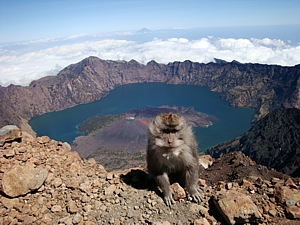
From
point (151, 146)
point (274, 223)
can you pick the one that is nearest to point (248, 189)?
point (274, 223)

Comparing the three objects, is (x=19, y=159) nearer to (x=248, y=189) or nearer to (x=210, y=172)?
(x=248, y=189)

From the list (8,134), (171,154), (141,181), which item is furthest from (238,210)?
(8,134)

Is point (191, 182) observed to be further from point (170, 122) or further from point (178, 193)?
point (170, 122)

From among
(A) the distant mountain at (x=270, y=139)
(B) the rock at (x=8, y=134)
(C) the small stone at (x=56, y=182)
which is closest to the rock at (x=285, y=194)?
(C) the small stone at (x=56, y=182)

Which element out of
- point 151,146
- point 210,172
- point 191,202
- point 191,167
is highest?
point 151,146

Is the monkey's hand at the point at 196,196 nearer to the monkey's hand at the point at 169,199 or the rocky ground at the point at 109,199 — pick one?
the rocky ground at the point at 109,199

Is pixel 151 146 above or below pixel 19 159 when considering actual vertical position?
above

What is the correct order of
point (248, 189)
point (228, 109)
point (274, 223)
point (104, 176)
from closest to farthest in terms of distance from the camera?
point (274, 223), point (248, 189), point (104, 176), point (228, 109)
